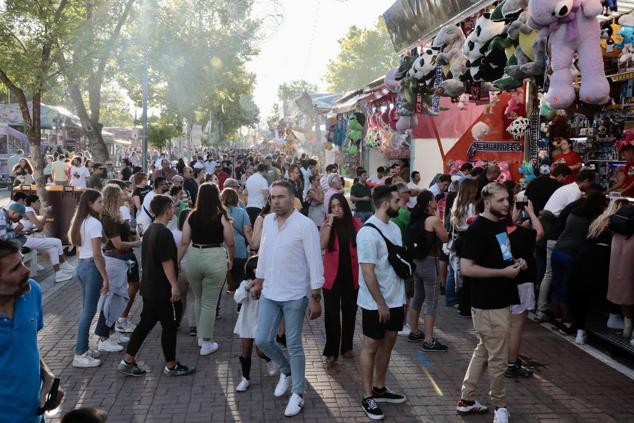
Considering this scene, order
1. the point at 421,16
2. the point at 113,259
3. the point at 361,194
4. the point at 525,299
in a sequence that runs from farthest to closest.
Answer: the point at 421,16 → the point at 361,194 → the point at 113,259 → the point at 525,299

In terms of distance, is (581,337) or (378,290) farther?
(581,337)

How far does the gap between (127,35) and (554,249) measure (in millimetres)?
12789

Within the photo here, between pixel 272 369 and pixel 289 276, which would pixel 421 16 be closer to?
pixel 272 369

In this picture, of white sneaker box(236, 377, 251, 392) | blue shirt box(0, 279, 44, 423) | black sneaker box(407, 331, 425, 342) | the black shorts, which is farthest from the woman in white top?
blue shirt box(0, 279, 44, 423)

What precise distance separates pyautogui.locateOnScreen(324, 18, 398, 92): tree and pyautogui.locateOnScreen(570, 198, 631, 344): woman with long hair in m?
69.4

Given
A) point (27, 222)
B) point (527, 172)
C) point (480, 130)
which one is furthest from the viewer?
point (480, 130)

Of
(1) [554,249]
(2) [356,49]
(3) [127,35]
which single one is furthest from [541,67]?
(2) [356,49]

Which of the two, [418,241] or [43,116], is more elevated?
[43,116]

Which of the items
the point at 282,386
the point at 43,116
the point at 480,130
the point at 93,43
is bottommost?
the point at 282,386

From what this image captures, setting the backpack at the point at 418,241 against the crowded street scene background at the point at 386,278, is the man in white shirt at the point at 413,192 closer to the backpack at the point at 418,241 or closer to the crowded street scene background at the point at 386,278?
the crowded street scene background at the point at 386,278

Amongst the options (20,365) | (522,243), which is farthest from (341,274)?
(20,365)

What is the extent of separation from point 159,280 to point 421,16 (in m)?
10.3

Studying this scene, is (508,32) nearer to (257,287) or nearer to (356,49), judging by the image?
(257,287)

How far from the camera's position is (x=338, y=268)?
6.05 metres
